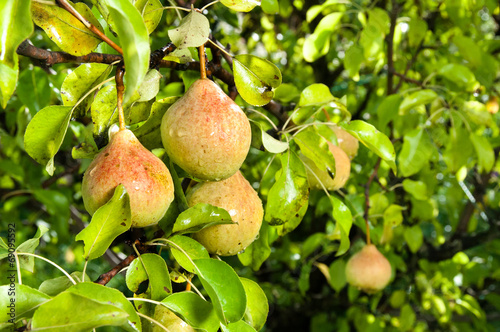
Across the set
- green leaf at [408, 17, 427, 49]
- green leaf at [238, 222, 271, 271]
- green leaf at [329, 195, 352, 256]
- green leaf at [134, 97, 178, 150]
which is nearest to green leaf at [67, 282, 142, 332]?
green leaf at [134, 97, 178, 150]

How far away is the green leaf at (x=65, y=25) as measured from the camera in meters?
0.59

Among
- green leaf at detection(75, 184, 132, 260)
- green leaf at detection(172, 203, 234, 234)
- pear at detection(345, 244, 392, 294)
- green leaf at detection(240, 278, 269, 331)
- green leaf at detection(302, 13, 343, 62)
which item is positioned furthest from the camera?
green leaf at detection(302, 13, 343, 62)

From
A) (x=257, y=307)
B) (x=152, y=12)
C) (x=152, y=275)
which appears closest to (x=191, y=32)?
(x=152, y=12)

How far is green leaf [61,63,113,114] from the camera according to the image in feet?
Result: 2.16

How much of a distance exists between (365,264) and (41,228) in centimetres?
99

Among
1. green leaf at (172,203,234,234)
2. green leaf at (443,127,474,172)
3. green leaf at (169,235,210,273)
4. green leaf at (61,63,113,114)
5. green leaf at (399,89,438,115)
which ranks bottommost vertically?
green leaf at (443,127,474,172)

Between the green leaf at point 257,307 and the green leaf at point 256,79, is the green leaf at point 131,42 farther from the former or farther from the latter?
the green leaf at point 257,307

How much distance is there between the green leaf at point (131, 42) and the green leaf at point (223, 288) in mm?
271

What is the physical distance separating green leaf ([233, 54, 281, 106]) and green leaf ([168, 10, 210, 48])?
0.13m

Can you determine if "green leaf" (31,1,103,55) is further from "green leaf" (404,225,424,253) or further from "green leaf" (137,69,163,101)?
"green leaf" (404,225,424,253)

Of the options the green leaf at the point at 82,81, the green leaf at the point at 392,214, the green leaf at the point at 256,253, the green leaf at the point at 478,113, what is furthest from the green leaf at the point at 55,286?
the green leaf at the point at 478,113

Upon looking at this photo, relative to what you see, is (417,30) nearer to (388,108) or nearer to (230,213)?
(388,108)

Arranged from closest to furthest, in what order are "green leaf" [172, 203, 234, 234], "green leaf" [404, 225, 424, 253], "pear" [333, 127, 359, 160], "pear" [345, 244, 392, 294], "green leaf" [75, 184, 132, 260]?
"green leaf" [75, 184, 132, 260]
"green leaf" [172, 203, 234, 234]
"pear" [333, 127, 359, 160]
"pear" [345, 244, 392, 294]
"green leaf" [404, 225, 424, 253]

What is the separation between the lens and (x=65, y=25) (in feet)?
1.95
